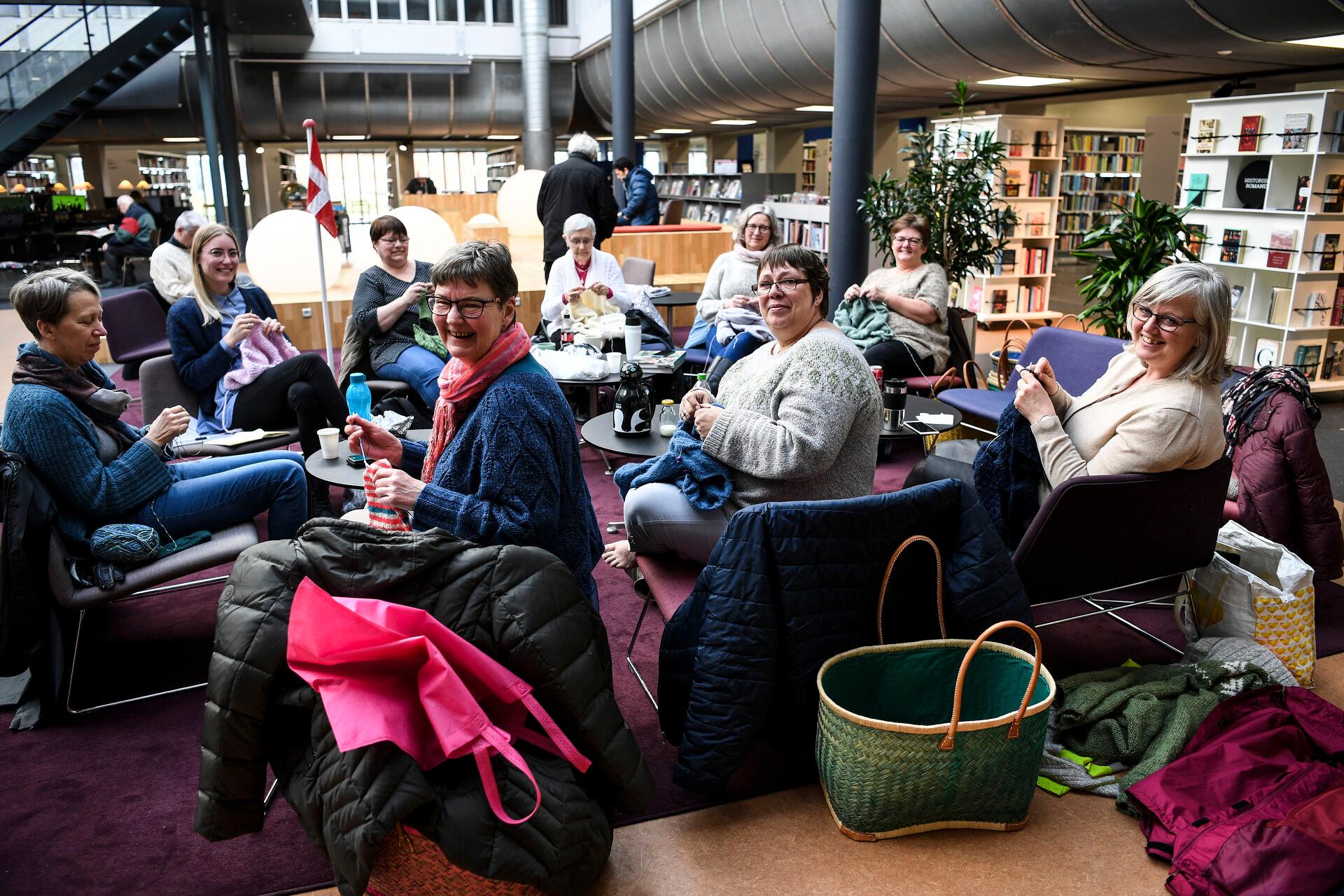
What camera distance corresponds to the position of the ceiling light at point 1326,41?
5.59m

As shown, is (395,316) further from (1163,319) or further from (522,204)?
(522,204)

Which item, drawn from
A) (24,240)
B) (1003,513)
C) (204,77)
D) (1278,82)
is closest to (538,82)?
(204,77)

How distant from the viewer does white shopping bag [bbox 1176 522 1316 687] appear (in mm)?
2715

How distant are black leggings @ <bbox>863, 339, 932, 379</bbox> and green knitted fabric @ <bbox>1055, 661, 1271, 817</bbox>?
262 cm

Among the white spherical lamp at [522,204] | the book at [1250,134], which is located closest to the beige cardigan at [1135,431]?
the book at [1250,134]

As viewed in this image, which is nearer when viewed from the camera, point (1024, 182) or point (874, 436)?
point (874, 436)

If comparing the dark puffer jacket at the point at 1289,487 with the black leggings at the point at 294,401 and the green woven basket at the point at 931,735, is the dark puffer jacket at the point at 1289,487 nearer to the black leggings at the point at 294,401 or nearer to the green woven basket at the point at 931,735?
the green woven basket at the point at 931,735

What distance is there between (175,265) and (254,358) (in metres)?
1.87

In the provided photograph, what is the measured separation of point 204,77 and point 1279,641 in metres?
12.8

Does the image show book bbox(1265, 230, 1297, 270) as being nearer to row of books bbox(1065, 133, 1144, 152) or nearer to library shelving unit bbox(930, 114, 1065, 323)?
library shelving unit bbox(930, 114, 1065, 323)

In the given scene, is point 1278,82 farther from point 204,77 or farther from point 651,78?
point 204,77

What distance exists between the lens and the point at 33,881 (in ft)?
6.77

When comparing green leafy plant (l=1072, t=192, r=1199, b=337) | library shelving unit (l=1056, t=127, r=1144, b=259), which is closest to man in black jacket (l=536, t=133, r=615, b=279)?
green leafy plant (l=1072, t=192, r=1199, b=337)

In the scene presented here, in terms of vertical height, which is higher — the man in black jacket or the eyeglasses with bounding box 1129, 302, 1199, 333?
the man in black jacket
